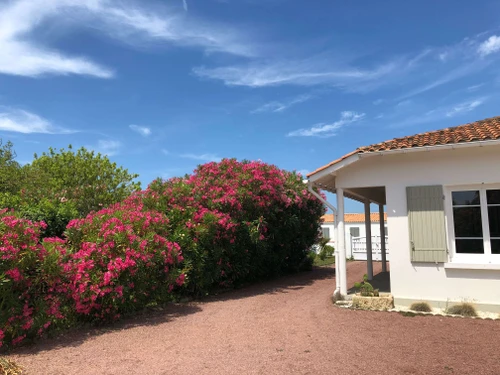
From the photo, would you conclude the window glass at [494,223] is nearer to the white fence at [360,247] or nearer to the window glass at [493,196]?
the window glass at [493,196]

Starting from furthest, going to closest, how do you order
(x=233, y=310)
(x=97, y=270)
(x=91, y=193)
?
1. (x=91, y=193)
2. (x=233, y=310)
3. (x=97, y=270)

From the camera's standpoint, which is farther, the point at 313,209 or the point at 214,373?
the point at 313,209

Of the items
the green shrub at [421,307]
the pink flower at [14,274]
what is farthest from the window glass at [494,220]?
the pink flower at [14,274]

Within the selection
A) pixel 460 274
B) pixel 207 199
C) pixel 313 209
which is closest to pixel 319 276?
pixel 313 209

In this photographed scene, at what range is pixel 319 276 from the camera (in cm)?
1378

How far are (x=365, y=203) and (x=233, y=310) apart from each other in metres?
5.69

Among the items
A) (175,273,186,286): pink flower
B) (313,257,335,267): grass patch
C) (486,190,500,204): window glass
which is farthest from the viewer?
(313,257,335,267): grass patch

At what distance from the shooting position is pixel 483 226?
7.17 m

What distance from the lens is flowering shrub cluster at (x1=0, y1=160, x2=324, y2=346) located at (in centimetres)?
600

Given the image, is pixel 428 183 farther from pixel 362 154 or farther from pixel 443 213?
pixel 362 154

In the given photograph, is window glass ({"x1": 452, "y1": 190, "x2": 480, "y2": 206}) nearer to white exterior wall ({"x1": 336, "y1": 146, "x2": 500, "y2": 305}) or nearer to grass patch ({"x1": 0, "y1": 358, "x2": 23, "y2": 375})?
white exterior wall ({"x1": 336, "y1": 146, "x2": 500, "y2": 305})

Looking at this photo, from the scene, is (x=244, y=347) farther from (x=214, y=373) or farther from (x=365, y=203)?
(x=365, y=203)

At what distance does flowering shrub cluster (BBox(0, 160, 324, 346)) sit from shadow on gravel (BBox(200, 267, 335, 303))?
34 centimetres

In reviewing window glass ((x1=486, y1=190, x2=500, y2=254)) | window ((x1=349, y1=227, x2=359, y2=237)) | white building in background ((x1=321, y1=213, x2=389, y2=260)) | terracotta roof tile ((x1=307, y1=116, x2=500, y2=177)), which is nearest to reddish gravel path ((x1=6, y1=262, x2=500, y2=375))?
window glass ((x1=486, y1=190, x2=500, y2=254))
